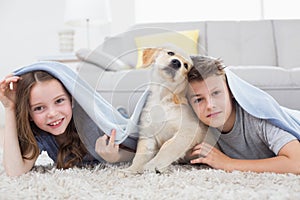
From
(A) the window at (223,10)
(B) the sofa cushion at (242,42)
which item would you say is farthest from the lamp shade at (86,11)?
(B) the sofa cushion at (242,42)

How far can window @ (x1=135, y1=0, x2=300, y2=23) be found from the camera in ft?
11.6

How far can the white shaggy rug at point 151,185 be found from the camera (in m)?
0.87

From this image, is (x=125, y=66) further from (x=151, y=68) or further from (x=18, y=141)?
(x=18, y=141)

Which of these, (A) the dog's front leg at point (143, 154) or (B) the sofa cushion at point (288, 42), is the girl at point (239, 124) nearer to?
(A) the dog's front leg at point (143, 154)

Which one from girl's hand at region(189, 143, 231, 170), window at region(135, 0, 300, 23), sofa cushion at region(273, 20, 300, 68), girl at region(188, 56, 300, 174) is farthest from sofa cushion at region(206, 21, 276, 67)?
girl's hand at region(189, 143, 231, 170)

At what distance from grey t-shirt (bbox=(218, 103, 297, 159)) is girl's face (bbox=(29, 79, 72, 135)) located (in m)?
0.47

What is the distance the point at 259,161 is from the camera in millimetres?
1100

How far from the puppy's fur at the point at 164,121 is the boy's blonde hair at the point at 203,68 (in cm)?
2

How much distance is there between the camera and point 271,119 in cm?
114

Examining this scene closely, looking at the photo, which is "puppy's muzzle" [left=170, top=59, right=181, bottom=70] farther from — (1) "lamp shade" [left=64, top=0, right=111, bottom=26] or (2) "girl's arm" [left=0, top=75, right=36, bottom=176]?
(1) "lamp shade" [left=64, top=0, right=111, bottom=26]

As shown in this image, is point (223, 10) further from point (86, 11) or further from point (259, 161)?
point (259, 161)

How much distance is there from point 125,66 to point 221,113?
333 millimetres

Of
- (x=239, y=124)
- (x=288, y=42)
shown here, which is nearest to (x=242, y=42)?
(x=288, y=42)

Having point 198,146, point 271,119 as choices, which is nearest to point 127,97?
point 198,146
